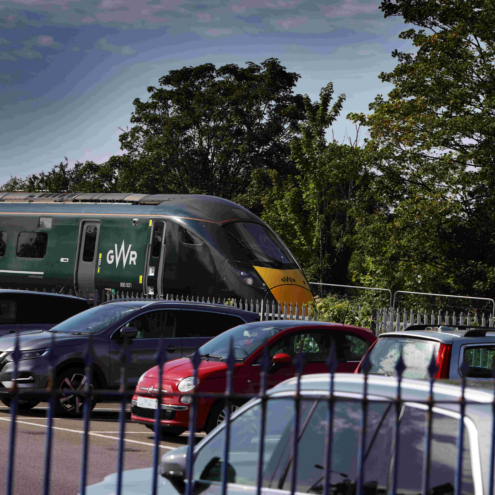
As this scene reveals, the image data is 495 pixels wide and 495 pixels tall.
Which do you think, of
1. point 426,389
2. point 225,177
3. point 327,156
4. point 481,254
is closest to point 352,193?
point 327,156

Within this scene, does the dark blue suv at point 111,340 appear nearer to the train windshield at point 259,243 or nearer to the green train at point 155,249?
the green train at point 155,249

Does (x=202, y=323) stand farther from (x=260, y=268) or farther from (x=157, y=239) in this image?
(x=157, y=239)

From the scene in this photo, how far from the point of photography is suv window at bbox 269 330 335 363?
1009 cm

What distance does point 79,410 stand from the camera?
10.9m

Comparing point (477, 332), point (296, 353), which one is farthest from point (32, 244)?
point (477, 332)

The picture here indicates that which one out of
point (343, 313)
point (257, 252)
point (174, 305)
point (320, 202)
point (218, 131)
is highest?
point (218, 131)

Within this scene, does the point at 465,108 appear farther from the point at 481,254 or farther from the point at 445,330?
the point at 445,330

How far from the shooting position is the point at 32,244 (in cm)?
2288

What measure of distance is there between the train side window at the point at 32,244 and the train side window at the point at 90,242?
1.61m

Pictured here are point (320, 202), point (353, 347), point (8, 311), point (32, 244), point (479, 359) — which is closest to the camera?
point (479, 359)

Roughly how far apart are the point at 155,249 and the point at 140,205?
1605 mm

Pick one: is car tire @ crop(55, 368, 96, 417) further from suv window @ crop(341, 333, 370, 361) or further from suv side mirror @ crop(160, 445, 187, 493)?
suv side mirror @ crop(160, 445, 187, 493)

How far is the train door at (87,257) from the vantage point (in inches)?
845

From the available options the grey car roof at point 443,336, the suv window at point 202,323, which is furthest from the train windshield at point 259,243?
the grey car roof at point 443,336
